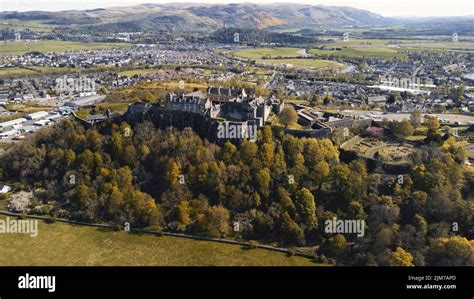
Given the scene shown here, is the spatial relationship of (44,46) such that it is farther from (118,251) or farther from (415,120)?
(415,120)

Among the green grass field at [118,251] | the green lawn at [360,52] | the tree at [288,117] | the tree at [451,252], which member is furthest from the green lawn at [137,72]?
the tree at [451,252]

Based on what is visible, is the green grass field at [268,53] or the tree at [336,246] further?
the green grass field at [268,53]

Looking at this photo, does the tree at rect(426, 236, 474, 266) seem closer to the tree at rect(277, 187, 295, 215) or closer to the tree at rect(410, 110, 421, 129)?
the tree at rect(277, 187, 295, 215)

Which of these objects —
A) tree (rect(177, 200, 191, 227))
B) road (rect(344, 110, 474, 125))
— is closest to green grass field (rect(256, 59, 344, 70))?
road (rect(344, 110, 474, 125))

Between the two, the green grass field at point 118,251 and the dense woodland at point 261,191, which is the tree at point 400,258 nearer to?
the dense woodland at point 261,191

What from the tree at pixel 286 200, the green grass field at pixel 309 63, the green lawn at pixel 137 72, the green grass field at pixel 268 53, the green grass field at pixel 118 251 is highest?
the green grass field at pixel 268 53

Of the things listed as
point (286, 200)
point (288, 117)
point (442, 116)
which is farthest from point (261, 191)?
point (442, 116)
